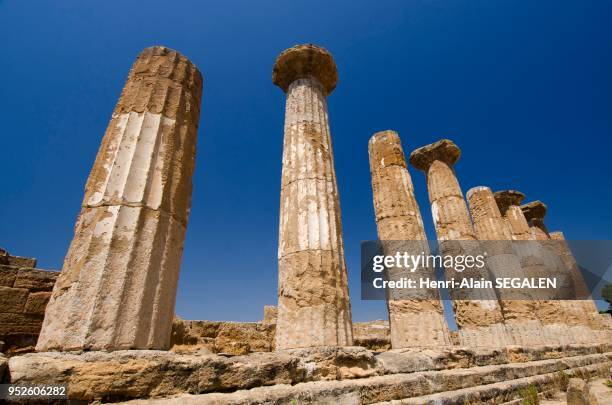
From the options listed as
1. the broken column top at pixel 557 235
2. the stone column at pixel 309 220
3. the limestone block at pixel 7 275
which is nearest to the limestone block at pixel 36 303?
the limestone block at pixel 7 275

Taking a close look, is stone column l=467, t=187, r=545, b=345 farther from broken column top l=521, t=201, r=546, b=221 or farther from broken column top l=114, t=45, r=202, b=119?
broken column top l=114, t=45, r=202, b=119

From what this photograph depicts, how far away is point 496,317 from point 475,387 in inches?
196

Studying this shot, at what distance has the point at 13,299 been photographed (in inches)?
228

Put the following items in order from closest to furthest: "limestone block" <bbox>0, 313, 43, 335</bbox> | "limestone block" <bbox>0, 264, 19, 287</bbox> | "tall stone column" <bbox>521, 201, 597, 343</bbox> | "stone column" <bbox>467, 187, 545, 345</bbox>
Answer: "limestone block" <bbox>0, 313, 43, 335</bbox>, "limestone block" <bbox>0, 264, 19, 287</bbox>, "stone column" <bbox>467, 187, 545, 345</bbox>, "tall stone column" <bbox>521, 201, 597, 343</bbox>

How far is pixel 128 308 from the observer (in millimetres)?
2945

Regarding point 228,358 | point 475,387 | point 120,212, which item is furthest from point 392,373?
point 120,212

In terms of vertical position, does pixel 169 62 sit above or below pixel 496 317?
above

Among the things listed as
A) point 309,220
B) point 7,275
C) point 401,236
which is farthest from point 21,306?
point 401,236

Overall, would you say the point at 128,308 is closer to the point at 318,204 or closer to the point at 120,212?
the point at 120,212

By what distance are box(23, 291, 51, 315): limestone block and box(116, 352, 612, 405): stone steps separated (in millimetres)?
5267

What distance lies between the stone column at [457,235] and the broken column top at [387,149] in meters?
3.21

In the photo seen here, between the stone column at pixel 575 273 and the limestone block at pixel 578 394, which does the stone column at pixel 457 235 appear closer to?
the limestone block at pixel 578 394

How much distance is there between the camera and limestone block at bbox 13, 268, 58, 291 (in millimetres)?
6000

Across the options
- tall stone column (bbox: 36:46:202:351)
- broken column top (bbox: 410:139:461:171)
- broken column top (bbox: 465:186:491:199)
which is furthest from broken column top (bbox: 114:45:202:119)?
broken column top (bbox: 465:186:491:199)
